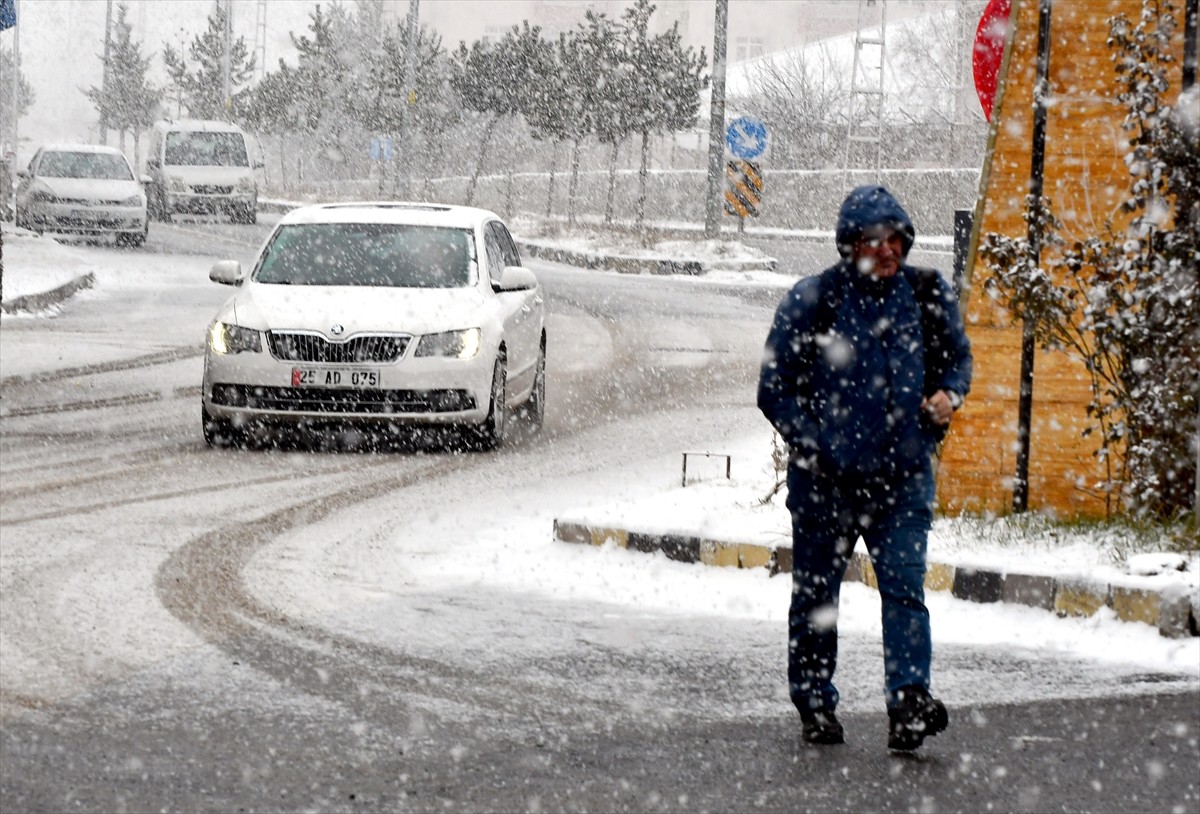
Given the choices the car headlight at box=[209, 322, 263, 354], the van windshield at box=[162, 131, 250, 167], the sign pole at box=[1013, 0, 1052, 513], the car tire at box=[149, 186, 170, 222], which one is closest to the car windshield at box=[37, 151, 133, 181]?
the van windshield at box=[162, 131, 250, 167]

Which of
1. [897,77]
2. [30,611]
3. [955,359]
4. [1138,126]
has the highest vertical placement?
[897,77]

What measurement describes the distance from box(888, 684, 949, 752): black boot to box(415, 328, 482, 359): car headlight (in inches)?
263

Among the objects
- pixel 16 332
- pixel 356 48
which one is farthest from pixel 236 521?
pixel 356 48

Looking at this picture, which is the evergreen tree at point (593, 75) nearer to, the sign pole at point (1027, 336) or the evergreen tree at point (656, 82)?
the evergreen tree at point (656, 82)

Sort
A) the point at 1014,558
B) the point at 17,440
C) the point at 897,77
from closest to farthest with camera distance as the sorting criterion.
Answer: the point at 1014,558
the point at 17,440
the point at 897,77

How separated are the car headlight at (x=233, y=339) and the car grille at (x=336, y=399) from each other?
0.22 meters

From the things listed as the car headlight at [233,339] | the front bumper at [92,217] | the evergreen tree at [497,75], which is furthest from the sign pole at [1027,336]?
the evergreen tree at [497,75]

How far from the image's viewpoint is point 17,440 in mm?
12023

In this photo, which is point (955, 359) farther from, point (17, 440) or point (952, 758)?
point (17, 440)

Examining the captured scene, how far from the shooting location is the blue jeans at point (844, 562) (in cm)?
553

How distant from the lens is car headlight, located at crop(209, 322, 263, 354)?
11766 mm

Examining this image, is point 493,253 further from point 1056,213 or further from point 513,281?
point 1056,213

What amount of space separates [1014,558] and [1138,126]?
2111 millimetres

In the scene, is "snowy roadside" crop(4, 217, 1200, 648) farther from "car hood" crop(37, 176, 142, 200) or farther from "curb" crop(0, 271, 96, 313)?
"car hood" crop(37, 176, 142, 200)
